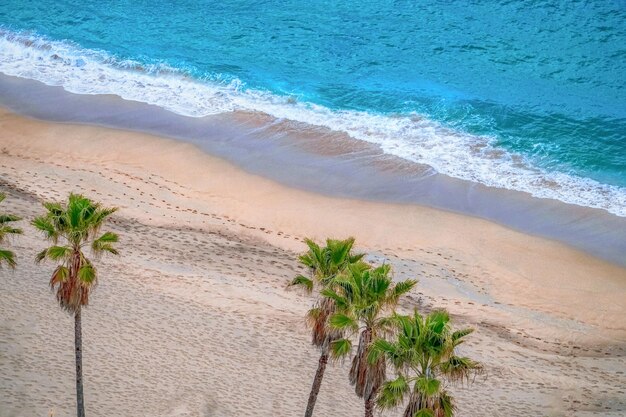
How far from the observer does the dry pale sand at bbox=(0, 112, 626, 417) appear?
88.6 feet

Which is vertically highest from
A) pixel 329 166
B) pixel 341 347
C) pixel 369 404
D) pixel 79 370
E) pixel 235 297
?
pixel 329 166

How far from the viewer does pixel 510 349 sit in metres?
30.5

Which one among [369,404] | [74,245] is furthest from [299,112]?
[369,404]

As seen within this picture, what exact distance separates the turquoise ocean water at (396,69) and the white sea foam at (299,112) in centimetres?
10

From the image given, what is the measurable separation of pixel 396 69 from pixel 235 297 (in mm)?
22876

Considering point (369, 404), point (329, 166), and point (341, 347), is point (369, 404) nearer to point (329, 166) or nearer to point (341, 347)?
point (341, 347)

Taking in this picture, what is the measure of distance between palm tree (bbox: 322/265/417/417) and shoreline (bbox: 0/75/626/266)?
1850cm

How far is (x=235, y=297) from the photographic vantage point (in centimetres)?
3162

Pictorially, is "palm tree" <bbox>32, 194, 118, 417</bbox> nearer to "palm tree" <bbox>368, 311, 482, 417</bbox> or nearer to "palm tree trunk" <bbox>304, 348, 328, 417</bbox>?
"palm tree trunk" <bbox>304, 348, 328, 417</bbox>

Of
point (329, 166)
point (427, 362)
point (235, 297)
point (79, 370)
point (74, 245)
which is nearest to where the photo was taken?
point (427, 362)

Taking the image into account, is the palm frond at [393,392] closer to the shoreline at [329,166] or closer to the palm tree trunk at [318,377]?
the palm tree trunk at [318,377]

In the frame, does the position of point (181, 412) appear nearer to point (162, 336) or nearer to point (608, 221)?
point (162, 336)

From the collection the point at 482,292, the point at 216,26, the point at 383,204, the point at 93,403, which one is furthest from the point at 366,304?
the point at 216,26

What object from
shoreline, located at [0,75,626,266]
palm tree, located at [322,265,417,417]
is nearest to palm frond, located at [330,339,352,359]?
palm tree, located at [322,265,417,417]
